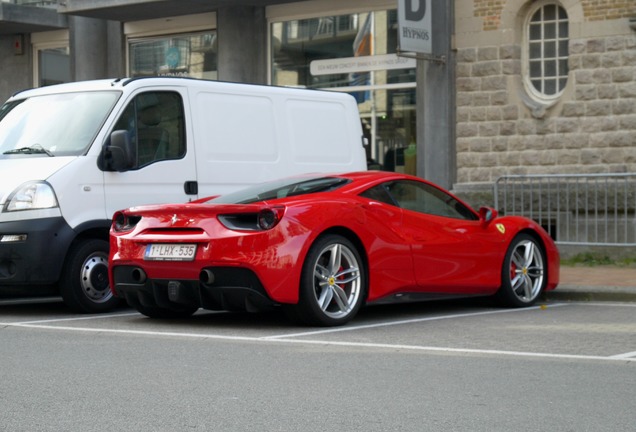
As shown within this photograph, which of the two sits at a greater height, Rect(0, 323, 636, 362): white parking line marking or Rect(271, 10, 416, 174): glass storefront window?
Rect(271, 10, 416, 174): glass storefront window

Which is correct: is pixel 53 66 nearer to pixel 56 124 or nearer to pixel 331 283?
pixel 56 124

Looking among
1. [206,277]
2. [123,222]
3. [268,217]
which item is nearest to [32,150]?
[123,222]

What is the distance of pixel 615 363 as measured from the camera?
758 cm

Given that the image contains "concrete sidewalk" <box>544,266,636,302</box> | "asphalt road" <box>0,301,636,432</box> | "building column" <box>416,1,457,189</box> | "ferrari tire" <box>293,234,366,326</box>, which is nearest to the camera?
"asphalt road" <box>0,301,636,432</box>

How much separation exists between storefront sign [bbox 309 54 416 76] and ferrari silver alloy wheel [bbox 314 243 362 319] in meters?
10.9

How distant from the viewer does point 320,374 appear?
714 centimetres

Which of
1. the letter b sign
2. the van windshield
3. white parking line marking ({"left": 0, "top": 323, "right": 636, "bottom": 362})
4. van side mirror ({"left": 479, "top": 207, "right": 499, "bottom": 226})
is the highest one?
the letter b sign

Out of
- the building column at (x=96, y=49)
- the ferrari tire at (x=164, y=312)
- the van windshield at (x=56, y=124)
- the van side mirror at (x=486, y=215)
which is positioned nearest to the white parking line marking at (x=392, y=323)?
the van side mirror at (x=486, y=215)

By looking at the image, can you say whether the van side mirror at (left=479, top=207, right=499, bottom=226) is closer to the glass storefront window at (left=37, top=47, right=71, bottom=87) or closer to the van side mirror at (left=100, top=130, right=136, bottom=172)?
the van side mirror at (left=100, top=130, right=136, bottom=172)

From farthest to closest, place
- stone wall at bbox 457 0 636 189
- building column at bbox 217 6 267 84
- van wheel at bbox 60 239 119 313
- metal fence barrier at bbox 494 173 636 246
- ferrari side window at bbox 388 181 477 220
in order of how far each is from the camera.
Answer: building column at bbox 217 6 267 84
stone wall at bbox 457 0 636 189
metal fence barrier at bbox 494 173 636 246
van wheel at bbox 60 239 119 313
ferrari side window at bbox 388 181 477 220

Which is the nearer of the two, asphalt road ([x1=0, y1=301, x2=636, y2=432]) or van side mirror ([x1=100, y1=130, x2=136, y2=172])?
asphalt road ([x1=0, y1=301, x2=636, y2=432])

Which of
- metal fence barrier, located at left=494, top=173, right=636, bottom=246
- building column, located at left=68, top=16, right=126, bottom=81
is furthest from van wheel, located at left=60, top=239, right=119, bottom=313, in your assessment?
building column, located at left=68, top=16, right=126, bottom=81

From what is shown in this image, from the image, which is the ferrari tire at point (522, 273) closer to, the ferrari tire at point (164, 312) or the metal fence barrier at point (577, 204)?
the ferrari tire at point (164, 312)

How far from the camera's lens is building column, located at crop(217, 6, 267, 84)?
22016mm
